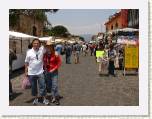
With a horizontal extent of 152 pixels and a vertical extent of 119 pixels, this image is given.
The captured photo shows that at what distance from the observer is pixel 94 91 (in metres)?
12.6

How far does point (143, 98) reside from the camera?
9.01m

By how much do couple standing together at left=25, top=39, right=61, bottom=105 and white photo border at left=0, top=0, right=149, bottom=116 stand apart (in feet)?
2.79

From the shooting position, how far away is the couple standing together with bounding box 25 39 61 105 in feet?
32.9

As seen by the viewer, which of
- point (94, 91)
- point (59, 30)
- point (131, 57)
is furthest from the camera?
point (59, 30)

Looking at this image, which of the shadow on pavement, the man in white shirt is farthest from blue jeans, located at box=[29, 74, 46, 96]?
the shadow on pavement

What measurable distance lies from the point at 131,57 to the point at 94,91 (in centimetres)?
434

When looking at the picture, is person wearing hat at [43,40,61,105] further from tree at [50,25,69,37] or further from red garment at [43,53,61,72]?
tree at [50,25,69,37]

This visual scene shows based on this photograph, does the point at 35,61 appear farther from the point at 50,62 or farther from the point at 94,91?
the point at 94,91

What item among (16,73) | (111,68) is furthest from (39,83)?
(16,73)

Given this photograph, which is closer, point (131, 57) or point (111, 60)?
point (131, 57)

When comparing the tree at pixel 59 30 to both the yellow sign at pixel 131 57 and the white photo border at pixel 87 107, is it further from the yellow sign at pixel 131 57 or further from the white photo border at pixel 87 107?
the white photo border at pixel 87 107
